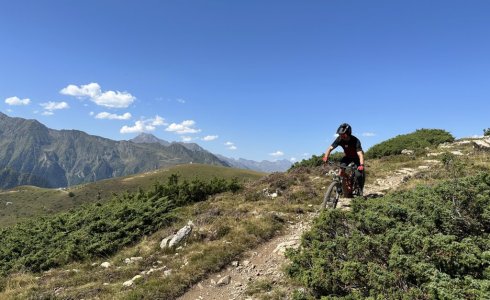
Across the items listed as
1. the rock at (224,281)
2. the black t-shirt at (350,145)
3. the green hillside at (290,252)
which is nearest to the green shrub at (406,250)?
the green hillside at (290,252)

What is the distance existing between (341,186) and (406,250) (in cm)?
626

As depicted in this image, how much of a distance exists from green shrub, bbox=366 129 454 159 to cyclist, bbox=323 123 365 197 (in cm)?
1810

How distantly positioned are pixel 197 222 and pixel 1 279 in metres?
6.65

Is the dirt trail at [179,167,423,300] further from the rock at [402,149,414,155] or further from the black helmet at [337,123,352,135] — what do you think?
the rock at [402,149,414,155]

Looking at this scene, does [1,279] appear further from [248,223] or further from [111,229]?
[248,223]

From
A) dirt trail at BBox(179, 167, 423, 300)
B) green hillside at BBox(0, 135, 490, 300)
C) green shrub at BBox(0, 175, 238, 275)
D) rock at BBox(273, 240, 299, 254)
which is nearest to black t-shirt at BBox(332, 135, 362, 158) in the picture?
green hillside at BBox(0, 135, 490, 300)

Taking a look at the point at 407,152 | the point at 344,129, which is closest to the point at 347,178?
the point at 344,129

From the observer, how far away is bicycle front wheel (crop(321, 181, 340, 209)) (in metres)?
11.8

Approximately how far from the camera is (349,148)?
39.7ft

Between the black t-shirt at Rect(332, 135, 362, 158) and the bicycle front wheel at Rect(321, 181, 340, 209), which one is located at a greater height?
the black t-shirt at Rect(332, 135, 362, 158)

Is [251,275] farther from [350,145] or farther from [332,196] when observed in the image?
[350,145]

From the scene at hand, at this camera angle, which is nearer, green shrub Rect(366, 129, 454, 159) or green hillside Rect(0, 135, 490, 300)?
green hillside Rect(0, 135, 490, 300)

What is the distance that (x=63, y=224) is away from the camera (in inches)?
682

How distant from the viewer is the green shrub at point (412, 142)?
→ 101 ft
